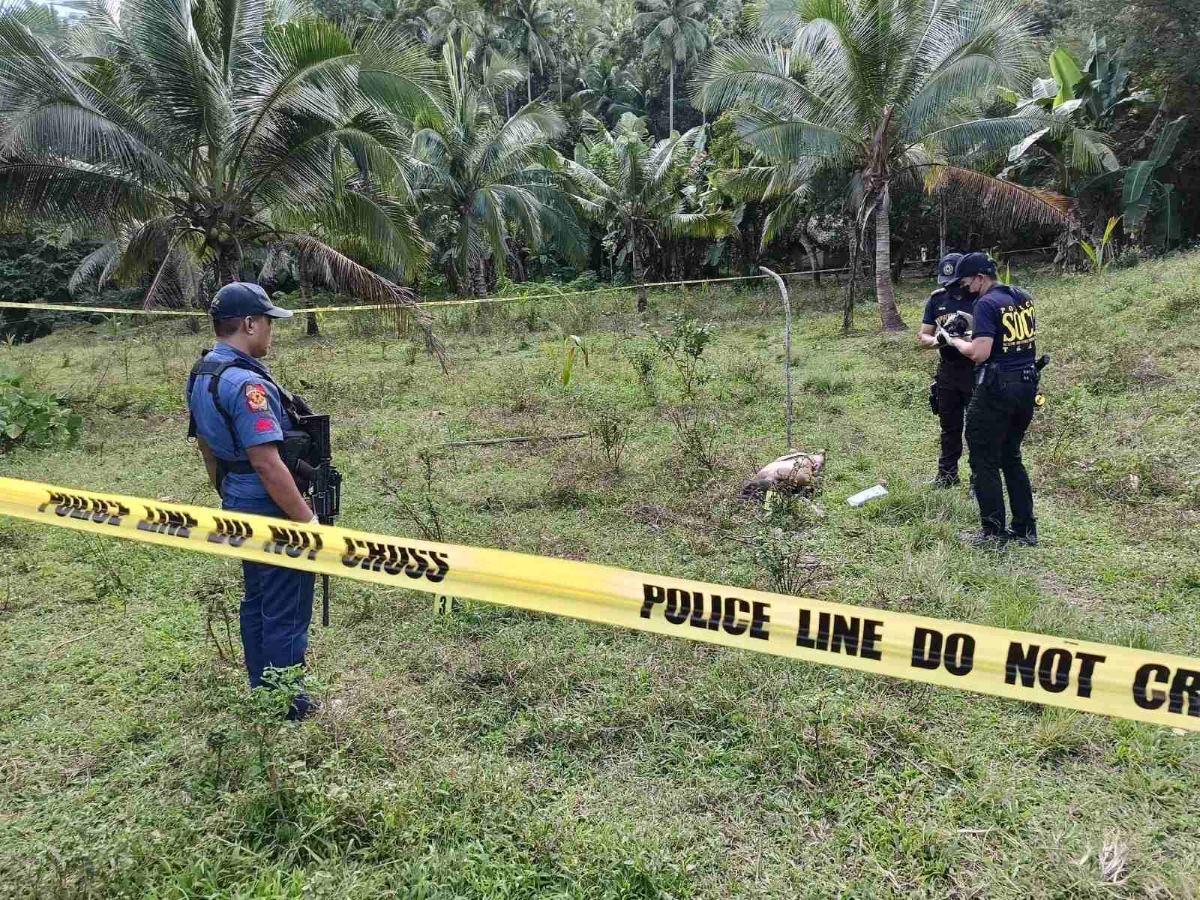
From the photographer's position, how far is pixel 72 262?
21.5 meters

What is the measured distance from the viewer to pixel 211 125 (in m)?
7.89

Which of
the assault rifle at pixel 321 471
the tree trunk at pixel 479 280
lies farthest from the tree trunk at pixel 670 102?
the assault rifle at pixel 321 471

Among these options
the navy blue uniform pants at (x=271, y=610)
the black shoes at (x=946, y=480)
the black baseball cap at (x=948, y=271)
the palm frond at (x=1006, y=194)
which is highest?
the palm frond at (x=1006, y=194)

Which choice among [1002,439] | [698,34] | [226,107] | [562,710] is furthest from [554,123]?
[698,34]

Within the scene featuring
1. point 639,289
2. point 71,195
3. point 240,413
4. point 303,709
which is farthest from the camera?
point 639,289

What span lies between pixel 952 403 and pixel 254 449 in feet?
14.0

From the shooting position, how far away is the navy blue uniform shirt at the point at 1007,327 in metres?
3.91

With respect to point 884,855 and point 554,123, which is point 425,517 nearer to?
point 884,855

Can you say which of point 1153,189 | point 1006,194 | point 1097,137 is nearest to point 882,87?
point 1006,194

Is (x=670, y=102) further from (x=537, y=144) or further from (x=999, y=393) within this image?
(x=999, y=393)

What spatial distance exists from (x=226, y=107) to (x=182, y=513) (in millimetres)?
6673

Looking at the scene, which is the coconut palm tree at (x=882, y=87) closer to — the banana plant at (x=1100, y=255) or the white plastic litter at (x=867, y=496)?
the banana plant at (x=1100, y=255)

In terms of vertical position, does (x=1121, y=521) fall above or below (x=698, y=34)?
below

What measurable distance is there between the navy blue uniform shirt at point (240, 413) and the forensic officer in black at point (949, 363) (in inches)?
152
